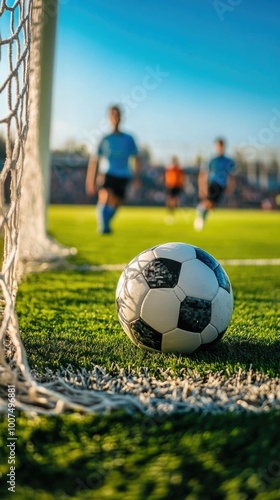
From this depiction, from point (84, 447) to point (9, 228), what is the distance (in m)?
1.22

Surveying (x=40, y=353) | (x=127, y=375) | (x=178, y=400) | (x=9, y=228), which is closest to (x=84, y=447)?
(x=178, y=400)

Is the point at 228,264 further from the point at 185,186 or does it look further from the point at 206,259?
the point at 185,186

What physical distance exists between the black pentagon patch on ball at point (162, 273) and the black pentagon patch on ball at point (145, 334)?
0.19 m

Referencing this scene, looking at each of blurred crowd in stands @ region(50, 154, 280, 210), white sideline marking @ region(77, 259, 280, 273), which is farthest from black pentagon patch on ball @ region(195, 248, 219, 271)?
blurred crowd in stands @ region(50, 154, 280, 210)

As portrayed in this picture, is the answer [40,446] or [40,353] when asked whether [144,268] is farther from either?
[40,446]

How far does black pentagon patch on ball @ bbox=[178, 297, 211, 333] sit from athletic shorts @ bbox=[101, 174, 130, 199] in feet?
25.5

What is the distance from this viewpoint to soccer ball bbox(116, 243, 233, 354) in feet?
8.71

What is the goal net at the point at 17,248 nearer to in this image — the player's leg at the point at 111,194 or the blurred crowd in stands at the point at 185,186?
the player's leg at the point at 111,194

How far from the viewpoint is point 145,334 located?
269cm

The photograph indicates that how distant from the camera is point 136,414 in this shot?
6.25ft

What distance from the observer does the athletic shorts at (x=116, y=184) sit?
1027 centimetres

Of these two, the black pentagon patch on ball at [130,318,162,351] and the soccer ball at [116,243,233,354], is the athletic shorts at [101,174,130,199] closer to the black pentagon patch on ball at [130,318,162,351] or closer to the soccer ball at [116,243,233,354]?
the soccer ball at [116,243,233,354]

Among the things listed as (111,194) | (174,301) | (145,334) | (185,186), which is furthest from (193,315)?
(185,186)

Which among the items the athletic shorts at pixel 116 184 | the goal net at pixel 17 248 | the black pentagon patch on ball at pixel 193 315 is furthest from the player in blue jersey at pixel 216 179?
the black pentagon patch on ball at pixel 193 315
